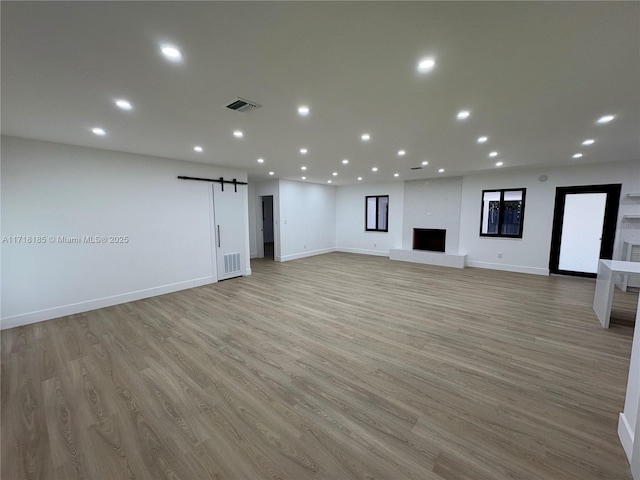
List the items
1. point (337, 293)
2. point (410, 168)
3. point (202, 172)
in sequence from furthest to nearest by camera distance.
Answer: point (410, 168) < point (202, 172) < point (337, 293)

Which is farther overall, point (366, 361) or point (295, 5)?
point (366, 361)

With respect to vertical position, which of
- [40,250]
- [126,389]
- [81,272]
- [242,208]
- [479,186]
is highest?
[479,186]

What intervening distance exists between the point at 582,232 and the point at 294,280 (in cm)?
690

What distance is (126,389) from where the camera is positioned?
2246mm

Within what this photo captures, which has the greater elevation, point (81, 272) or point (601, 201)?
point (601, 201)

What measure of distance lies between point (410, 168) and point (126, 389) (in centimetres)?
634

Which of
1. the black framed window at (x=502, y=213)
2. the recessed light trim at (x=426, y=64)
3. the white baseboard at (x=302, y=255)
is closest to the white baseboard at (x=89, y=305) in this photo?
the white baseboard at (x=302, y=255)

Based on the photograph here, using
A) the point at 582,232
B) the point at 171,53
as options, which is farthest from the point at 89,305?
the point at 582,232

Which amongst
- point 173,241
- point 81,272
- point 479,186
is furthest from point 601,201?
point 81,272

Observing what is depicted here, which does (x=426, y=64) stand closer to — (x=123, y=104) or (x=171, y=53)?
(x=171, y=53)

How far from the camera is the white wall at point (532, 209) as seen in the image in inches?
211

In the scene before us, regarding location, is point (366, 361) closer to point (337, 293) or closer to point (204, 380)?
point (204, 380)

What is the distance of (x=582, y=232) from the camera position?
587cm

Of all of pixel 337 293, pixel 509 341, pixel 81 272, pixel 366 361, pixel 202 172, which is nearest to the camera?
pixel 366 361
